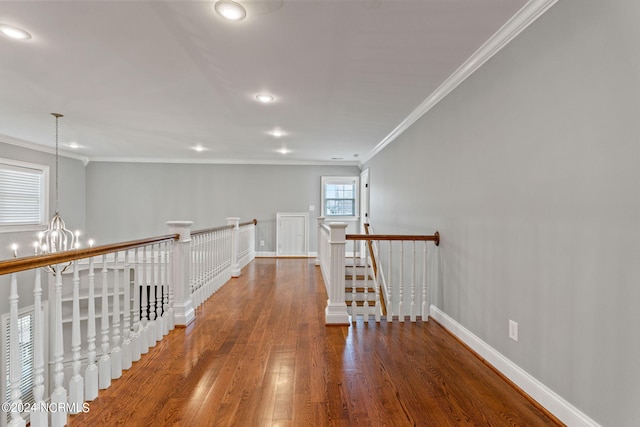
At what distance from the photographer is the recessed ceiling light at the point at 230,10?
1946 mm

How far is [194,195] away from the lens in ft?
26.7

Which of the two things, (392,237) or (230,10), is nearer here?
(230,10)

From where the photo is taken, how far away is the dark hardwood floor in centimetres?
175

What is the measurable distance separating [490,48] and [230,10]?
76.0 inches

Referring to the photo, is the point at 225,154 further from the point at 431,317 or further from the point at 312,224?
the point at 431,317

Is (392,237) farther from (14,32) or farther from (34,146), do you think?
(34,146)

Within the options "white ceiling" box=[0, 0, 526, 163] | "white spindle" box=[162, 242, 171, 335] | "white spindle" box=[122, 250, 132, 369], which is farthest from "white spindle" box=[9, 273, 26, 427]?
"white ceiling" box=[0, 0, 526, 163]

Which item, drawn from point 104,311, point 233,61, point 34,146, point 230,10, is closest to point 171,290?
point 104,311

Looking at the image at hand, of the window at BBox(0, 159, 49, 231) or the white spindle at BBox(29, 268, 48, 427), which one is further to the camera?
the window at BBox(0, 159, 49, 231)

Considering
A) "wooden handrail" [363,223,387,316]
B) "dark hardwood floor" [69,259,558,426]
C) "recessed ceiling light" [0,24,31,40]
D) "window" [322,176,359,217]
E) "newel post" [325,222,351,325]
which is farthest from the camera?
"window" [322,176,359,217]

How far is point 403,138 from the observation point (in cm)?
466

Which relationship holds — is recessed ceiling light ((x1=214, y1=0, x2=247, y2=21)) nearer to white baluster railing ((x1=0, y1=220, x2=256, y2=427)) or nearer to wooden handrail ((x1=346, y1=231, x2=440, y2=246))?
white baluster railing ((x1=0, y1=220, x2=256, y2=427))

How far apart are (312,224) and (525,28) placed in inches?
258

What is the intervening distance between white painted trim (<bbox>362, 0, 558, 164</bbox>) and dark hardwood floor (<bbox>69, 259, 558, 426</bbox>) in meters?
2.40
